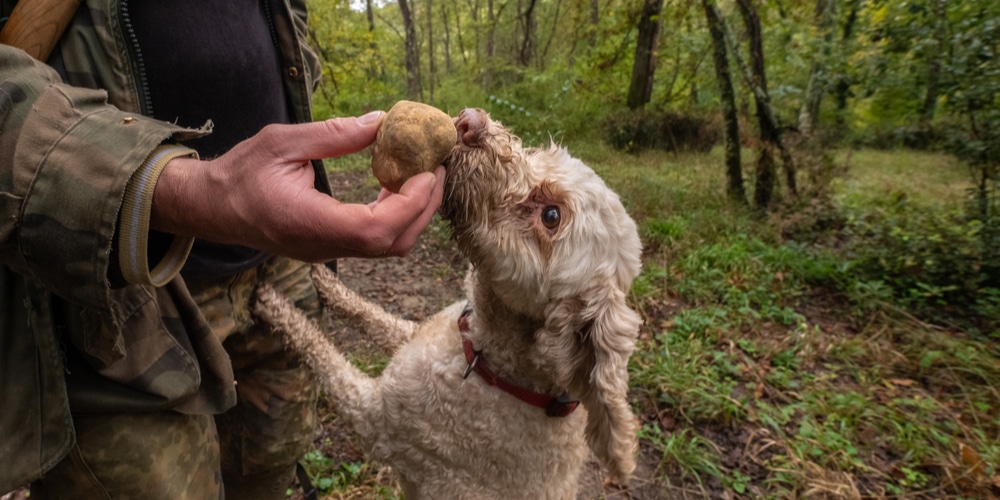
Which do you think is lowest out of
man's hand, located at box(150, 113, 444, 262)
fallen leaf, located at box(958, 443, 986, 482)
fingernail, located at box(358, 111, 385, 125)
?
fallen leaf, located at box(958, 443, 986, 482)

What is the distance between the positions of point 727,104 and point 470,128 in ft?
21.8

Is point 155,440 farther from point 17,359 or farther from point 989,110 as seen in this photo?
point 989,110

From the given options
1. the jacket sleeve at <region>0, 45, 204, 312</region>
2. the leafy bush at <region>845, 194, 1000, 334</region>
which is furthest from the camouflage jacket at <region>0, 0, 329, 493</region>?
the leafy bush at <region>845, 194, 1000, 334</region>

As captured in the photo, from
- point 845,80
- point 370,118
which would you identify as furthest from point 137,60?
point 845,80

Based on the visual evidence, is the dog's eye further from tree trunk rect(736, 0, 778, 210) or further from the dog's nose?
tree trunk rect(736, 0, 778, 210)

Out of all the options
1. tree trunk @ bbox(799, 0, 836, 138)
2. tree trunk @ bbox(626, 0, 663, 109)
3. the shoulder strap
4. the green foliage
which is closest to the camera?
the shoulder strap

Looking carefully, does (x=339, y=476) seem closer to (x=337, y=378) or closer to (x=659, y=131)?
(x=337, y=378)

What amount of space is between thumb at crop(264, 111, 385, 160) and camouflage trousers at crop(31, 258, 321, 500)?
3.59ft

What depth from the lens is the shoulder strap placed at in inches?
50.7

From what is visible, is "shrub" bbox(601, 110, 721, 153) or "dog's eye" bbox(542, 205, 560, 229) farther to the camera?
"shrub" bbox(601, 110, 721, 153)

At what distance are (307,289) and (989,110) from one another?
6469 mm

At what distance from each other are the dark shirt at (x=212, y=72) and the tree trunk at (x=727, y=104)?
265 inches

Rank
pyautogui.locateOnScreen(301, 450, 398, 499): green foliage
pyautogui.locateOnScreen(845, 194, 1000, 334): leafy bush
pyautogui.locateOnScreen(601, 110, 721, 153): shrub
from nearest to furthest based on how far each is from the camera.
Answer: pyautogui.locateOnScreen(301, 450, 398, 499): green foliage < pyautogui.locateOnScreen(845, 194, 1000, 334): leafy bush < pyautogui.locateOnScreen(601, 110, 721, 153): shrub

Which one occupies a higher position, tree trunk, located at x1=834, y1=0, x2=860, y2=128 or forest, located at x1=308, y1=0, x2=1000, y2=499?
tree trunk, located at x1=834, y1=0, x2=860, y2=128
